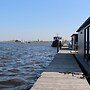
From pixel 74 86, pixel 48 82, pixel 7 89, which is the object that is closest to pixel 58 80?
pixel 48 82

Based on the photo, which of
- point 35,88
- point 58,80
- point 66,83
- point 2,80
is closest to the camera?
point 35,88

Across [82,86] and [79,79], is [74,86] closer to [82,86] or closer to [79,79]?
[82,86]

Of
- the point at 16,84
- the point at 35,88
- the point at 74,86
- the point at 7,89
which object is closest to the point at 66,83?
the point at 74,86

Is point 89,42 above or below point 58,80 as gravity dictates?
above

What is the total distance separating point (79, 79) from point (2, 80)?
6769 millimetres

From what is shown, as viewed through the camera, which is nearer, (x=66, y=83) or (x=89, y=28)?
(x=66, y=83)

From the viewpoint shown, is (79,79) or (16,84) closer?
(79,79)

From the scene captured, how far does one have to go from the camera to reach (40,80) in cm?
1401

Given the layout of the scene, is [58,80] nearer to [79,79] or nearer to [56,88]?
[79,79]

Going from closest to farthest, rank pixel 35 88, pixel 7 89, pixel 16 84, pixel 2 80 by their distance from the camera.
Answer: pixel 35 88 < pixel 7 89 < pixel 16 84 < pixel 2 80

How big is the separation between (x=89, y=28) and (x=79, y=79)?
6.21m

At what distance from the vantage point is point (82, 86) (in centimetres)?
1262

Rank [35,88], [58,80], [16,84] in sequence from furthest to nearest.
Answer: [16,84] < [58,80] < [35,88]

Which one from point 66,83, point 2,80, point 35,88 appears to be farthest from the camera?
point 2,80
